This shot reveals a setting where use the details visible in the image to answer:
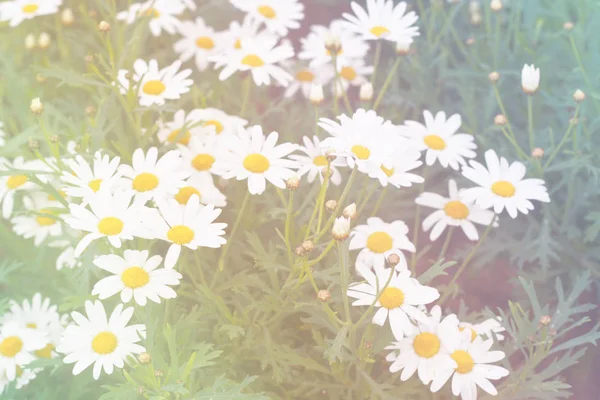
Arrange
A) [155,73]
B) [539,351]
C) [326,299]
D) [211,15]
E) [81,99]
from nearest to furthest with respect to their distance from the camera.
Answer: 1. [326,299]
2. [539,351]
3. [155,73]
4. [81,99]
5. [211,15]

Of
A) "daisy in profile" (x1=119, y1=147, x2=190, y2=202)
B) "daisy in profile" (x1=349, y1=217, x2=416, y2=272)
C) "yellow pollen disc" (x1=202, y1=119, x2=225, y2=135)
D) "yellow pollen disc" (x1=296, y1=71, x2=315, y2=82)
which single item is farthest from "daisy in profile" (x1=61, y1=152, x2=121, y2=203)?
"yellow pollen disc" (x1=296, y1=71, x2=315, y2=82)

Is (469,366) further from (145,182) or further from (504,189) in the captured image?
(145,182)

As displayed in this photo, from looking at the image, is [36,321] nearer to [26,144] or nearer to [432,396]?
[26,144]

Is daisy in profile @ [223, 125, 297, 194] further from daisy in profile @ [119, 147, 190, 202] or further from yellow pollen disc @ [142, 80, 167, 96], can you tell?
yellow pollen disc @ [142, 80, 167, 96]

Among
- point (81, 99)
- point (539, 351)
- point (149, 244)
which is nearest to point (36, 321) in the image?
point (149, 244)

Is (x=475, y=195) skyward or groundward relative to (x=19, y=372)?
skyward

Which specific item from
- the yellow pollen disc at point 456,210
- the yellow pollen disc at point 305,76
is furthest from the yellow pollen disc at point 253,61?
the yellow pollen disc at point 456,210

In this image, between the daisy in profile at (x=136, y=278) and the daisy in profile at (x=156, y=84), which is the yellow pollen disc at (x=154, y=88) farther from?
the daisy in profile at (x=136, y=278)

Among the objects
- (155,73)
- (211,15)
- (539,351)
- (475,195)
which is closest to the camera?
(539,351)
